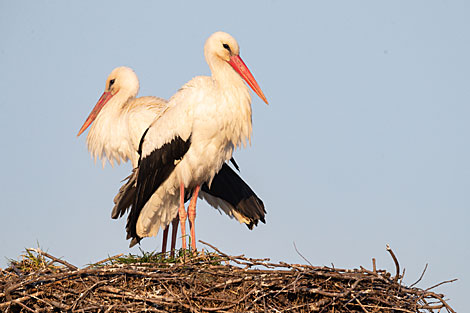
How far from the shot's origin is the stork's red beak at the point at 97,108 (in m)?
8.98

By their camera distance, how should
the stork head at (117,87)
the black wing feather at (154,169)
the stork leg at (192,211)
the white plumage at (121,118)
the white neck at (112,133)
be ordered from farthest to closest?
1. the stork head at (117,87)
2. the white neck at (112,133)
3. the white plumage at (121,118)
4. the stork leg at (192,211)
5. the black wing feather at (154,169)

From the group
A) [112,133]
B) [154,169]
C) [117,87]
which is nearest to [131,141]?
[112,133]

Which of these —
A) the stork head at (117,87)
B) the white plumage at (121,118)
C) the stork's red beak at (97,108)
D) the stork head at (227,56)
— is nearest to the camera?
the stork head at (227,56)

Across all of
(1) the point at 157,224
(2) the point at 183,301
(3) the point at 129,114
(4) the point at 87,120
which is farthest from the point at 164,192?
(2) the point at 183,301

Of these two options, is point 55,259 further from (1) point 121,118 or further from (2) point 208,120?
(1) point 121,118

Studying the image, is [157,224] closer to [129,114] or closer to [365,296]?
[129,114]

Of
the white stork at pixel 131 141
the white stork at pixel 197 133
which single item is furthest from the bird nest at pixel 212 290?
the white stork at pixel 131 141

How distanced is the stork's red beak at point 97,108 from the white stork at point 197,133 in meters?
1.29

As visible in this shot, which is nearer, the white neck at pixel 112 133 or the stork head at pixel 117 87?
the white neck at pixel 112 133

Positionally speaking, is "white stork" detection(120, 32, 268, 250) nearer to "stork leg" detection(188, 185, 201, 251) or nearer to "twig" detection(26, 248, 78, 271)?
"stork leg" detection(188, 185, 201, 251)

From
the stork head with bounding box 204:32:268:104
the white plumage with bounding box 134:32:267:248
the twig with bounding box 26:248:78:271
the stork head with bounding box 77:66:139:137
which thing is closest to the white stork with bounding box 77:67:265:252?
the stork head with bounding box 77:66:139:137

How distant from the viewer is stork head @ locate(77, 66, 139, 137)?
870 centimetres

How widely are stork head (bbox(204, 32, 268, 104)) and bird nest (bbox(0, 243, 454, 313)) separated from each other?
209 centimetres

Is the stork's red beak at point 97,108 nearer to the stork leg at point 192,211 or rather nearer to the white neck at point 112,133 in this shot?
the white neck at point 112,133
